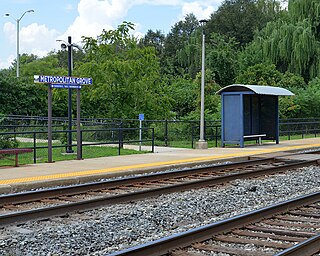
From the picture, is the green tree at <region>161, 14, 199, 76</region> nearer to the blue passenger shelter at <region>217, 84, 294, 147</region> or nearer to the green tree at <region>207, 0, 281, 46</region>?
the green tree at <region>207, 0, 281, 46</region>

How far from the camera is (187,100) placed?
131ft

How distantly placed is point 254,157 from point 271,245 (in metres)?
12.8

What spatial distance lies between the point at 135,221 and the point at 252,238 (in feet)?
7.18

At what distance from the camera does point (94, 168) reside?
1566 centimetres

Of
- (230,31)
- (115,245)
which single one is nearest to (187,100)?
(115,245)

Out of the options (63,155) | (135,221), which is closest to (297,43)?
(63,155)

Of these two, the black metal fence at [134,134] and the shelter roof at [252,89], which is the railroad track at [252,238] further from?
the shelter roof at [252,89]

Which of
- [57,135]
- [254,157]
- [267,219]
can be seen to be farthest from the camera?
[57,135]

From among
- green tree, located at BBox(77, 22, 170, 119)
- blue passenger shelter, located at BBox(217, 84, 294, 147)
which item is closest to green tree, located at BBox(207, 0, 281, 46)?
green tree, located at BBox(77, 22, 170, 119)

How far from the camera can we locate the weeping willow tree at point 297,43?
44.8m

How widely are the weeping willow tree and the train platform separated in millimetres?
25358

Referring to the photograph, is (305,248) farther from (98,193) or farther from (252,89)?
(252,89)

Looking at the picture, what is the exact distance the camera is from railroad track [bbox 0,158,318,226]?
9.53 meters

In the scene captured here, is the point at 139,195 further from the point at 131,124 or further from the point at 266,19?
the point at 266,19
